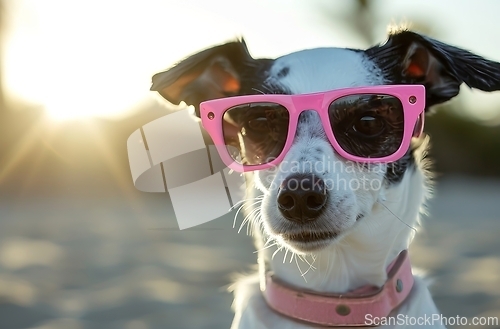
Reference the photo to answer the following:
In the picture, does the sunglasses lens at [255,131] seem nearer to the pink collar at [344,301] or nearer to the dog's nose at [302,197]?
the dog's nose at [302,197]

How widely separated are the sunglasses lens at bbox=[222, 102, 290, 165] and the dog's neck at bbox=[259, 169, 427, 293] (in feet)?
1.11

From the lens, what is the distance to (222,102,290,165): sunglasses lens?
2131 millimetres

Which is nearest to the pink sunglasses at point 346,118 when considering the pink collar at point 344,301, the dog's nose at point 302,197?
the dog's nose at point 302,197

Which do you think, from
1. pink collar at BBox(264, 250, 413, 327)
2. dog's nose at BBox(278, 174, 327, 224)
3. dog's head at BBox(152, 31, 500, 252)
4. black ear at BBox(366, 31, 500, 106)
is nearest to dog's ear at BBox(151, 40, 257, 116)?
dog's head at BBox(152, 31, 500, 252)

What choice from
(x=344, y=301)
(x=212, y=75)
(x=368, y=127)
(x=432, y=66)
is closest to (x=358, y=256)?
(x=344, y=301)

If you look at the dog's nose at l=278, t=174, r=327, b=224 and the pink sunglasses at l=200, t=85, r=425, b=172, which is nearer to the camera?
the dog's nose at l=278, t=174, r=327, b=224

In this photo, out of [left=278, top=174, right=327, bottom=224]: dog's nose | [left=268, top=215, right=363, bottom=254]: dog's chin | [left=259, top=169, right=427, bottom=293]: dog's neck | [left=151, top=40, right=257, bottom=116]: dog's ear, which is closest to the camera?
[left=278, top=174, right=327, bottom=224]: dog's nose

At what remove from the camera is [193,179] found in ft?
10.3

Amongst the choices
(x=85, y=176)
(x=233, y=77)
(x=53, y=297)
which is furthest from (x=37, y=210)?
(x=233, y=77)

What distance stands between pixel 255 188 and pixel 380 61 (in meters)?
0.66

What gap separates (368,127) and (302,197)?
13.9 inches

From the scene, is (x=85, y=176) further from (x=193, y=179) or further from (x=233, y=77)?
(x=233, y=77)

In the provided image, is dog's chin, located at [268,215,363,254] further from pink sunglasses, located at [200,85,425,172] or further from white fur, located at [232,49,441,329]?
pink sunglasses, located at [200,85,425,172]

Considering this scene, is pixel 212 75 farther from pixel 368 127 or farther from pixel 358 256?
pixel 358 256
